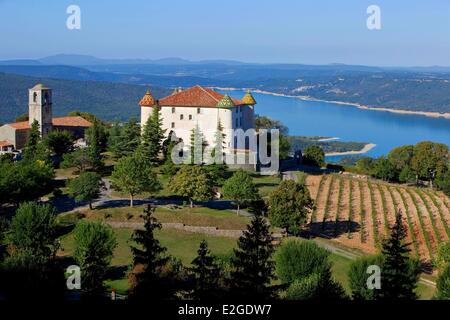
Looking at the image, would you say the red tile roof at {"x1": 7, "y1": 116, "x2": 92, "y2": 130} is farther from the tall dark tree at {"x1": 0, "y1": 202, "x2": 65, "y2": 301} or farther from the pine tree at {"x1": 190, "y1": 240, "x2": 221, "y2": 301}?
the pine tree at {"x1": 190, "y1": 240, "x2": 221, "y2": 301}

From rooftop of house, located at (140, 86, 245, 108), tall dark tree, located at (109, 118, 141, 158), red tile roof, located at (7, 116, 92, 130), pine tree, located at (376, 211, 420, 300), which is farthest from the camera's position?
red tile roof, located at (7, 116, 92, 130)

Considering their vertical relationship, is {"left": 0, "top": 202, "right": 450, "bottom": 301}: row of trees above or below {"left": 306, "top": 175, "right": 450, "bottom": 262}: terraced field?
above

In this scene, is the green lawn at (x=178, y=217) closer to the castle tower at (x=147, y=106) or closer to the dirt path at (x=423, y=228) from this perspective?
the dirt path at (x=423, y=228)

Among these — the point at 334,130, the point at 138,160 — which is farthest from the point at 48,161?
the point at 334,130

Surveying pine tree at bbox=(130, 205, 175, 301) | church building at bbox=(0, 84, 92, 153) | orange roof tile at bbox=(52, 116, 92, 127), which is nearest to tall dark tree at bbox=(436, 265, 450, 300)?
pine tree at bbox=(130, 205, 175, 301)

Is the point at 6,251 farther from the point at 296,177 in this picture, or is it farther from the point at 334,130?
the point at 334,130

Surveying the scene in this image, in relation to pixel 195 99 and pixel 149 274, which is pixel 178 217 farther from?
pixel 195 99
